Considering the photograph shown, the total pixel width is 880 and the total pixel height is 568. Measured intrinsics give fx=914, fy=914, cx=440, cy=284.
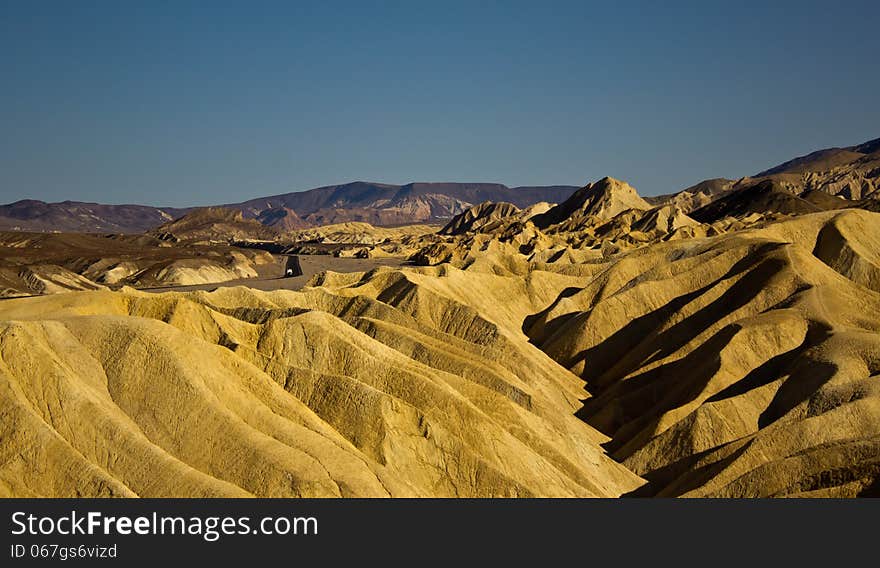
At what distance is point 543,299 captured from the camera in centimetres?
7694

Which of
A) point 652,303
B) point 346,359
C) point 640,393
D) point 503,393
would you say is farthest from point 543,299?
point 346,359

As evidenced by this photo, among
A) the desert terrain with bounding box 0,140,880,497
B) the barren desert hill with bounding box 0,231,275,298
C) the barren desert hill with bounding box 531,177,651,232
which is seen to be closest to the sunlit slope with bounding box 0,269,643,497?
the desert terrain with bounding box 0,140,880,497

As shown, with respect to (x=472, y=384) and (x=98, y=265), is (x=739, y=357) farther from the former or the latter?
(x=98, y=265)

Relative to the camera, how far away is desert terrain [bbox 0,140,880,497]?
28.2m

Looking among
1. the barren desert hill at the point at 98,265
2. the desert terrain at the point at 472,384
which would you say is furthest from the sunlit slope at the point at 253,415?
the barren desert hill at the point at 98,265

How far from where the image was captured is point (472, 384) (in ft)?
132

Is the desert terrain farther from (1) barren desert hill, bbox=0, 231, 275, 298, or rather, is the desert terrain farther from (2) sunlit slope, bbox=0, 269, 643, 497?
(1) barren desert hill, bbox=0, 231, 275, 298

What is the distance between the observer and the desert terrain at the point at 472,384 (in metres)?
28.2

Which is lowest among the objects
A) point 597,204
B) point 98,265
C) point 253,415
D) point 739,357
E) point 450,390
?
point 739,357

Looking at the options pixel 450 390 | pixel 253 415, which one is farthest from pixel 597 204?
pixel 253 415

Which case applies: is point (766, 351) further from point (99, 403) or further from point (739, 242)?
point (99, 403)

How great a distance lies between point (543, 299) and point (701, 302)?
16.1 m

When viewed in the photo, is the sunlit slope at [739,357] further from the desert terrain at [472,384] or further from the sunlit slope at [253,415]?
the sunlit slope at [253,415]

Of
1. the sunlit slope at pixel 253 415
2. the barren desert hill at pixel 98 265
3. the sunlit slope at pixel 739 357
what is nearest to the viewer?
the sunlit slope at pixel 253 415
